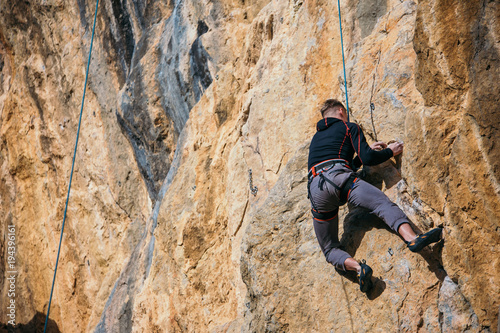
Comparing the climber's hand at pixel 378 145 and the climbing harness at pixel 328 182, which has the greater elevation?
the climber's hand at pixel 378 145

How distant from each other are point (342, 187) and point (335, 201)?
0.16m

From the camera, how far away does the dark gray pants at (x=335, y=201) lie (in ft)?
15.4

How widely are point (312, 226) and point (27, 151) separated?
37.8ft

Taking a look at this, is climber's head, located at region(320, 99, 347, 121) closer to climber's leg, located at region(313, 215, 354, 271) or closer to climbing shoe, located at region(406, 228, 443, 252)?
climber's leg, located at region(313, 215, 354, 271)

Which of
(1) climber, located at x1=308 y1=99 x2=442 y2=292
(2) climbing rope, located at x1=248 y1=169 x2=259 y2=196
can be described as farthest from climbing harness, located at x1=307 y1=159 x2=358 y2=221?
(2) climbing rope, located at x1=248 y1=169 x2=259 y2=196

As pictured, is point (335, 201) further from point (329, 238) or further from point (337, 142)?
point (337, 142)

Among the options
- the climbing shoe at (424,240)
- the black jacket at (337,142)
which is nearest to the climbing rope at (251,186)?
the black jacket at (337,142)

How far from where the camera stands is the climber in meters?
4.54

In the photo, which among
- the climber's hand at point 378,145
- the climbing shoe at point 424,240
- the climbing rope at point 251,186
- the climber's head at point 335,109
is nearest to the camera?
the climbing shoe at point 424,240

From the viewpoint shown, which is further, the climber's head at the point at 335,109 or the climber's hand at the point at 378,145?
the climber's head at the point at 335,109

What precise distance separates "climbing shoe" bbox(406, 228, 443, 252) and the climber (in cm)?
6

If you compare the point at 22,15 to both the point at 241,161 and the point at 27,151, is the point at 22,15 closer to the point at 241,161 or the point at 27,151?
the point at 27,151

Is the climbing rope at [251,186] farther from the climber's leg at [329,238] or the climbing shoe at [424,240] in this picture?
the climbing shoe at [424,240]

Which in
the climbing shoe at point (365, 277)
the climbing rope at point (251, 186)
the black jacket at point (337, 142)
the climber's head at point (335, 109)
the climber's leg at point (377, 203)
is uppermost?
the climber's head at point (335, 109)
